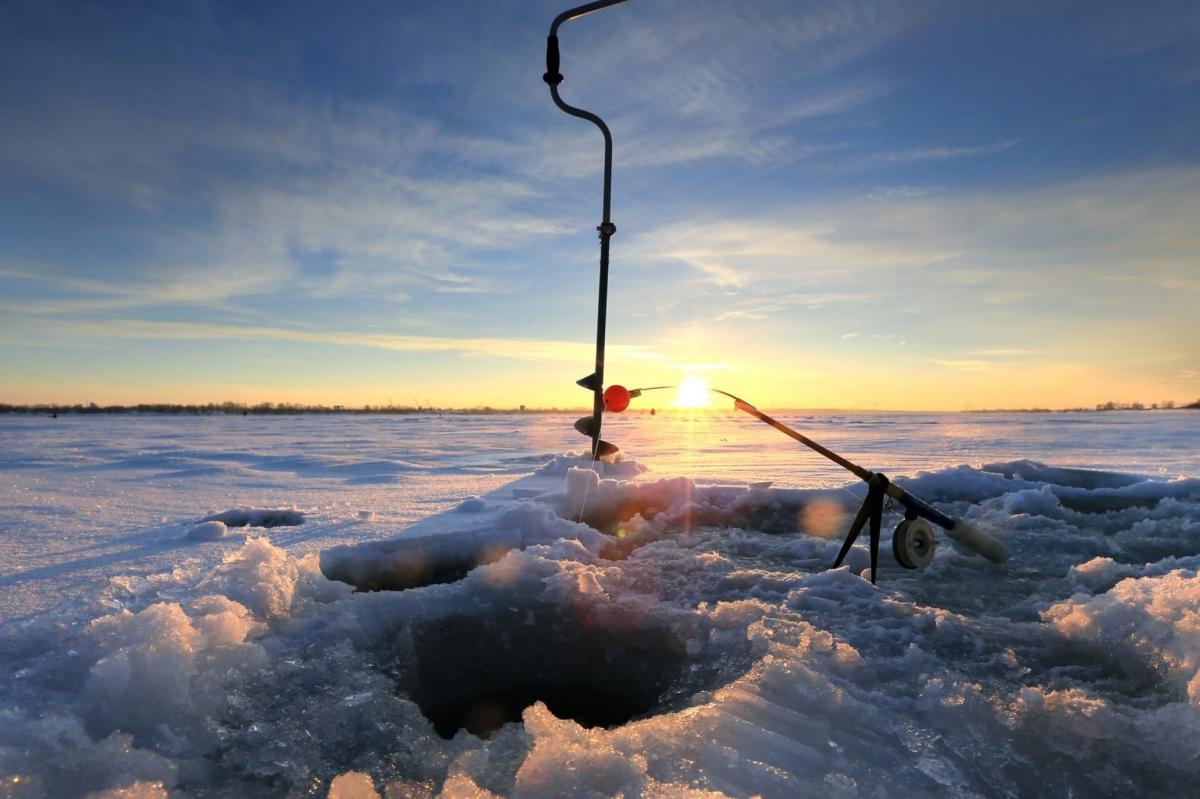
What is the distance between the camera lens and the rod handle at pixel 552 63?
5754mm

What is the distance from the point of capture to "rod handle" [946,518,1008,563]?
10.2 ft

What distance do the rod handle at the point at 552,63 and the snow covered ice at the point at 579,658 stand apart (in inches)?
165

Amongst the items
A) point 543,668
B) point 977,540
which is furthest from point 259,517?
point 977,540

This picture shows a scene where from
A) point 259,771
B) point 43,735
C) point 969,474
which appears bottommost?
point 259,771

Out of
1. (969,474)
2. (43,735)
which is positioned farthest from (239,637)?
(969,474)

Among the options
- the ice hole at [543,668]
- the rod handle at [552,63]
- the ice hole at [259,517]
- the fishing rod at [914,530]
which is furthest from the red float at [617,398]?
the rod handle at [552,63]

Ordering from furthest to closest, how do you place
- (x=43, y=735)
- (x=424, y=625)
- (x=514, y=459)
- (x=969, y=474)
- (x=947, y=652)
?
(x=514, y=459) < (x=969, y=474) < (x=424, y=625) < (x=947, y=652) < (x=43, y=735)

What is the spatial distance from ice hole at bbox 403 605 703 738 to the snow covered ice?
15mm

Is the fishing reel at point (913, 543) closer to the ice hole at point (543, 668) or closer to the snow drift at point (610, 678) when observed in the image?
the snow drift at point (610, 678)

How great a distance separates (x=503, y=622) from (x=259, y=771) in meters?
1.46

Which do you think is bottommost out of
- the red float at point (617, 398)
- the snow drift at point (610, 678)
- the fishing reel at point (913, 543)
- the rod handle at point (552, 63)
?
the snow drift at point (610, 678)

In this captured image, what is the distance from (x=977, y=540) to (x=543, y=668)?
237cm

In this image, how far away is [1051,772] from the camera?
1.95m

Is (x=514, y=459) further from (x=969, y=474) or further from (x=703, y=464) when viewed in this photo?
(x=969, y=474)
